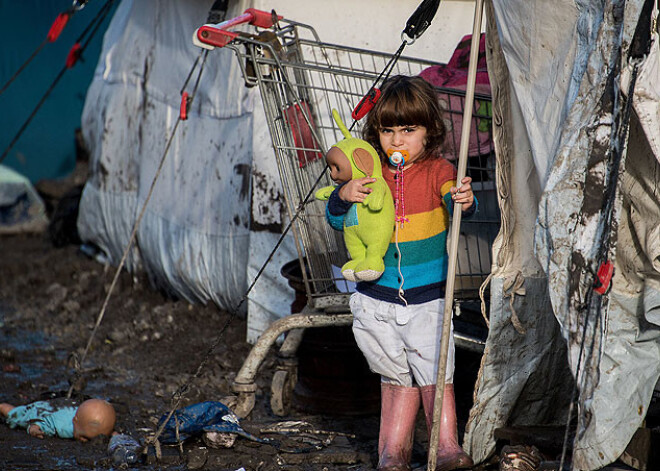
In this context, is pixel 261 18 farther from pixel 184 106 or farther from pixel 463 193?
pixel 463 193

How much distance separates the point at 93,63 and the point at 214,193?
5.72 m

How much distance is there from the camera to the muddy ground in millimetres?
3605

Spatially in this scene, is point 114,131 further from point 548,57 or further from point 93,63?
point 548,57

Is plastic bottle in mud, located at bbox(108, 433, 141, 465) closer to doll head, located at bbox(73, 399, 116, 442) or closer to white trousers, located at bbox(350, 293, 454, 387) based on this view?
doll head, located at bbox(73, 399, 116, 442)

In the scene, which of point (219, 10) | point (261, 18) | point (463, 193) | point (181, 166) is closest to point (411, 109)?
point (463, 193)

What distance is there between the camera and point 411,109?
312cm

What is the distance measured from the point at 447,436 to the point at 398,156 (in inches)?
42.1

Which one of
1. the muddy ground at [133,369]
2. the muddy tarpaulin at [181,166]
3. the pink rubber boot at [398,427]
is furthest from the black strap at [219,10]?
the pink rubber boot at [398,427]

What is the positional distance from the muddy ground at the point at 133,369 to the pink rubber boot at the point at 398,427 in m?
0.33

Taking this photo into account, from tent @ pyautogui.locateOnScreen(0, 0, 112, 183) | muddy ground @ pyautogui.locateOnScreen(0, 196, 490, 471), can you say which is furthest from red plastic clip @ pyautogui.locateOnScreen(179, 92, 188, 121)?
tent @ pyautogui.locateOnScreen(0, 0, 112, 183)

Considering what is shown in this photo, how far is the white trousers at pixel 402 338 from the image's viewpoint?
3148 millimetres

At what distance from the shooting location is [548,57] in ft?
9.04

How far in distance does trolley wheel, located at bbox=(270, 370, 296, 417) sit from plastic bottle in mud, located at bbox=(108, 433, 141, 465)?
759mm

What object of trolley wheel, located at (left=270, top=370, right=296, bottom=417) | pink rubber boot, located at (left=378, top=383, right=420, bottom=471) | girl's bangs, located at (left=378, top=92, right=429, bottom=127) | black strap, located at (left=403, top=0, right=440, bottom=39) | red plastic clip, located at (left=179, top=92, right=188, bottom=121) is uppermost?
black strap, located at (left=403, top=0, right=440, bottom=39)
